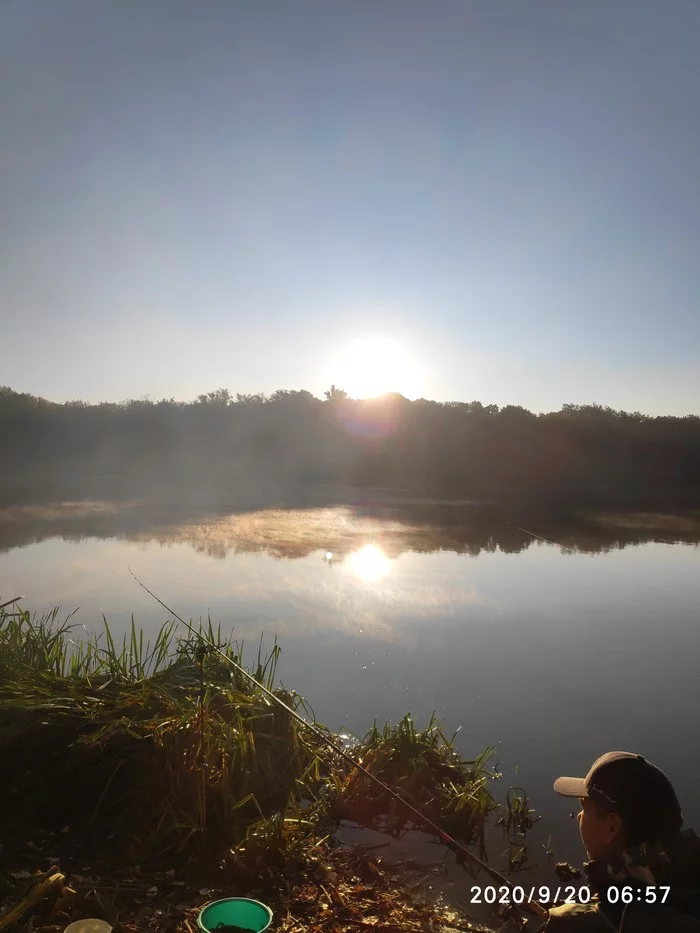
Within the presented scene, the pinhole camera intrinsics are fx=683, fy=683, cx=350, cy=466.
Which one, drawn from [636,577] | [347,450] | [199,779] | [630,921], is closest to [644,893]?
[630,921]

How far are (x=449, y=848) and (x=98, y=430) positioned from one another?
4183 centimetres

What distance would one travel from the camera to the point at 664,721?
5.73 meters

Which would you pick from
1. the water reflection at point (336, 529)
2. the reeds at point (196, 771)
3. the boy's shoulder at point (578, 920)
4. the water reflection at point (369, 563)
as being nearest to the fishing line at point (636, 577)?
the water reflection at point (336, 529)

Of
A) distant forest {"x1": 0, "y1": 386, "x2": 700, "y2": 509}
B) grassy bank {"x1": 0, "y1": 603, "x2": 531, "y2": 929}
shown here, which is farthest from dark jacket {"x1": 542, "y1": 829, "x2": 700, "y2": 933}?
distant forest {"x1": 0, "y1": 386, "x2": 700, "y2": 509}

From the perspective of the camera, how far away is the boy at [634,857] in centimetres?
191

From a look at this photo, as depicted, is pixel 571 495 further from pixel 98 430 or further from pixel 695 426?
pixel 98 430

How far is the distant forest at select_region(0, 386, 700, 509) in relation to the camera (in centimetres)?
3322

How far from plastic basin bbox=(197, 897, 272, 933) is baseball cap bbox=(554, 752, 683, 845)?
1.49 meters

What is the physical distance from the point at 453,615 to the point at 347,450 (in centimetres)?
2912

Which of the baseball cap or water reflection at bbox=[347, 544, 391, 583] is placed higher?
the baseball cap

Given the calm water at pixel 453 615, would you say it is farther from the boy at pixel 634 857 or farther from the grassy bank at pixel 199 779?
the boy at pixel 634 857

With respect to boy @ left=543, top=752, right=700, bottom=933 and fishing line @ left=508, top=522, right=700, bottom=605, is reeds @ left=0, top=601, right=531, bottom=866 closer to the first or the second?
boy @ left=543, top=752, right=700, bottom=933

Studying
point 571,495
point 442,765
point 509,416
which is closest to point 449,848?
point 442,765

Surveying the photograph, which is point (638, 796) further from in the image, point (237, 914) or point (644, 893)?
point (237, 914)
